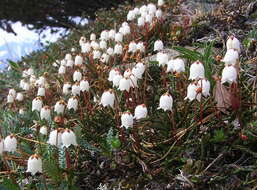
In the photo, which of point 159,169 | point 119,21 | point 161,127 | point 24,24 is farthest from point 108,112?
point 24,24

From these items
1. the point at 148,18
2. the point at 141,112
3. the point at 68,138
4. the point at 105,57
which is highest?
the point at 148,18

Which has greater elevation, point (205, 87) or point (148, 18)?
point (148, 18)

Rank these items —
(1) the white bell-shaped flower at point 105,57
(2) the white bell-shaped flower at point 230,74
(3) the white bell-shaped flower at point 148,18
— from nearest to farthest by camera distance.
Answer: (2) the white bell-shaped flower at point 230,74 < (1) the white bell-shaped flower at point 105,57 < (3) the white bell-shaped flower at point 148,18

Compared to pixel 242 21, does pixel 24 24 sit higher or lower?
higher

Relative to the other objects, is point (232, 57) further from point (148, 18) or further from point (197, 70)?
point (148, 18)

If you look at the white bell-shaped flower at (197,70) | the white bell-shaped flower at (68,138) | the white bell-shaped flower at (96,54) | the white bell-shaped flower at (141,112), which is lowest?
the white bell-shaped flower at (68,138)

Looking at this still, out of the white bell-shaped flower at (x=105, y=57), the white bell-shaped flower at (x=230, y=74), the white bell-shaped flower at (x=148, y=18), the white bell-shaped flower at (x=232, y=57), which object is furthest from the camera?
the white bell-shaped flower at (x=148, y=18)

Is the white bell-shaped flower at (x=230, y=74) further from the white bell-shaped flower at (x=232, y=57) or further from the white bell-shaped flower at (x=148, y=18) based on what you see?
the white bell-shaped flower at (x=148, y=18)

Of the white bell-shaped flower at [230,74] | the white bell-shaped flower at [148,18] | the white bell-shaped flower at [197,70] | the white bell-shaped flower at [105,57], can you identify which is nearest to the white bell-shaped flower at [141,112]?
the white bell-shaped flower at [197,70]

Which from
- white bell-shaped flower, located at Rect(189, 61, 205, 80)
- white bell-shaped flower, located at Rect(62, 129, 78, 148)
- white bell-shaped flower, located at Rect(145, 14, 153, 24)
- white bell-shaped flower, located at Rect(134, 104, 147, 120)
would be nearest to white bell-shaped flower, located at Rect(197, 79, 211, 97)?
white bell-shaped flower, located at Rect(189, 61, 205, 80)

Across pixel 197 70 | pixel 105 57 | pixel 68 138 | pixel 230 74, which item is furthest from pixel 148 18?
pixel 68 138

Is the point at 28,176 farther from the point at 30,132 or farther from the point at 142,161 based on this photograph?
the point at 142,161
